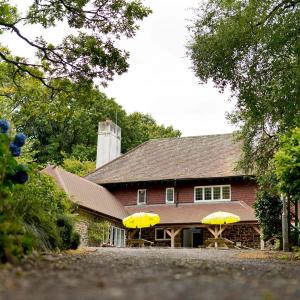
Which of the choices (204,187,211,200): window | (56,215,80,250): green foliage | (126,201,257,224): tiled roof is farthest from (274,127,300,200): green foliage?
(204,187,211,200): window

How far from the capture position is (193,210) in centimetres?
3141

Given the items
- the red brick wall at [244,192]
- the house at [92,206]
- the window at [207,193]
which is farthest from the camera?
the window at [207,193]

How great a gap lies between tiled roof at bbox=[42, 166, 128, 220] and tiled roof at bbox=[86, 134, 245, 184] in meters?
1.78

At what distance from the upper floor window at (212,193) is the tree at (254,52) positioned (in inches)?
667

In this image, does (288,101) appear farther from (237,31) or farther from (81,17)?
(81,17)

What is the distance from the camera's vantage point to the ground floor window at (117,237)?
30.6 meters

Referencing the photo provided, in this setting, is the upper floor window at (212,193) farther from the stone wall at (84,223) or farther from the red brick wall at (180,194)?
the stone wall at (84,223)

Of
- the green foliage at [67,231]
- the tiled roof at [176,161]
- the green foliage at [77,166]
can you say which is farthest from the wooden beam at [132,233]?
the green foliage at [67,231]

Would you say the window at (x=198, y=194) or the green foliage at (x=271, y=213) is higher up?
the window at (x=198, y=194)

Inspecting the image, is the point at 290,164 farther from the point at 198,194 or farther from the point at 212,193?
the point at 198,194

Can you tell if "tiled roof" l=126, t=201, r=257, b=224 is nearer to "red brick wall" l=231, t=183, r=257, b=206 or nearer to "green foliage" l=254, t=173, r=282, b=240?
"red brick wall" l=231, t=183, r=257, b=206

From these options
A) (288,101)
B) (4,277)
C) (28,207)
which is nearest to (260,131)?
(288,101)

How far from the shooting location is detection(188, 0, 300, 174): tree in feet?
44.1

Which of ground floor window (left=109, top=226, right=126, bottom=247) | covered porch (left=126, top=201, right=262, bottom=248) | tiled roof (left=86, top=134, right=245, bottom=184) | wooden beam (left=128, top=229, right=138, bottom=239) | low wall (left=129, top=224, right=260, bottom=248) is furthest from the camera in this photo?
tiled roof (left=86, top=134, right=245, bottom=184)
